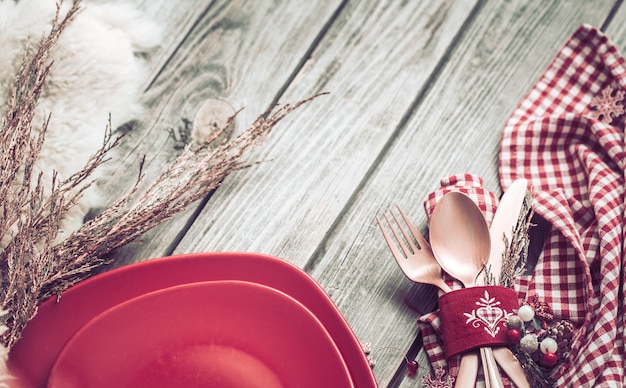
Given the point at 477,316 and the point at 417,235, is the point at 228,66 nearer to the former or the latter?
the point at 417,235

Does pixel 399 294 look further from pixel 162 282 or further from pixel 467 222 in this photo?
pixel 162 282

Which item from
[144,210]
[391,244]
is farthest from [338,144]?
[144,210]

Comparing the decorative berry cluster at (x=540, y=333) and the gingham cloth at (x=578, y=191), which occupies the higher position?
the gingham cloth at (x=578, y=191)

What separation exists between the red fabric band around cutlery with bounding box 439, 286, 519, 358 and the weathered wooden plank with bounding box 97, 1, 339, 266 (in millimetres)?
402

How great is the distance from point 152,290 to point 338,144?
34 centimetres

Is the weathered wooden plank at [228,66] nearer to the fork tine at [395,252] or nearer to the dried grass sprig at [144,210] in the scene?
the dried grass sprig at [144,210]

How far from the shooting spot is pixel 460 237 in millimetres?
729

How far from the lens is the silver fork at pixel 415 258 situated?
0.73 metres

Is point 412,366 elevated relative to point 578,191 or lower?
lower

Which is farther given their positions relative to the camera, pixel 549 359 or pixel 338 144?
pixel 338 144

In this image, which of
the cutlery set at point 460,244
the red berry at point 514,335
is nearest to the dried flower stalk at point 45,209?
the cutlery set at point 460,244

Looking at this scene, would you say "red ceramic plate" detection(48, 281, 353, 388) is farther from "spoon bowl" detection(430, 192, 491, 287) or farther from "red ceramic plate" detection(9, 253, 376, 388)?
"spoon bowl" detection(430, 192, 491, 287)

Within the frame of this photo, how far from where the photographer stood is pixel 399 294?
77 cm

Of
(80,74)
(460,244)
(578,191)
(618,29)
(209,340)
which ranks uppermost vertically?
(618,29)
